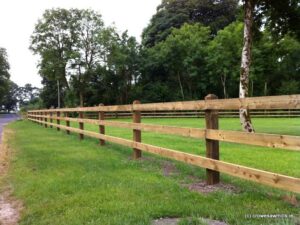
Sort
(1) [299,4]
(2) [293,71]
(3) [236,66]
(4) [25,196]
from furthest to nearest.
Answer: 1. (2) [293,71]
2. (3) [236,66]
3. (1) [299,4]
4. (4) [25,196]

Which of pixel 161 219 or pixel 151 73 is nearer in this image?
pixel 161 219

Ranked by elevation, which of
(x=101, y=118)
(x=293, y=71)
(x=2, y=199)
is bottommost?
(x=2, y=199)

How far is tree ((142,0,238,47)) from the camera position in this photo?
56688 millimetres

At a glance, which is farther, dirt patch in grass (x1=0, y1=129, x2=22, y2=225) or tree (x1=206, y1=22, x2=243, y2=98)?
tree (x1=206, y1=22, x2=243, y2=98)

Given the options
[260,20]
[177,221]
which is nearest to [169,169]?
[177,221]

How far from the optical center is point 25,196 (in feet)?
19.7

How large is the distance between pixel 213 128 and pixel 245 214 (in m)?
1.86

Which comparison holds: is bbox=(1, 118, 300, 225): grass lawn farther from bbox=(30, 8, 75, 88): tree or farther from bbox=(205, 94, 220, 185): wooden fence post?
bbox=(30, 8, 75, 88): tree

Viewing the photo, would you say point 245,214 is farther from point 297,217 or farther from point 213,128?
point 213,128

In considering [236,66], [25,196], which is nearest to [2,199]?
[25,196]

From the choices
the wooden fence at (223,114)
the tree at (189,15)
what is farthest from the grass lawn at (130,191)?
the tree at (189,15)

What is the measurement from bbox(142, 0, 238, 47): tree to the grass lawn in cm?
4844

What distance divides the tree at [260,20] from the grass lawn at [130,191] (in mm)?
5548

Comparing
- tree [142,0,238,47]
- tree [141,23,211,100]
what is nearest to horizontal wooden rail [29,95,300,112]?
tree [141,23,211,100]
